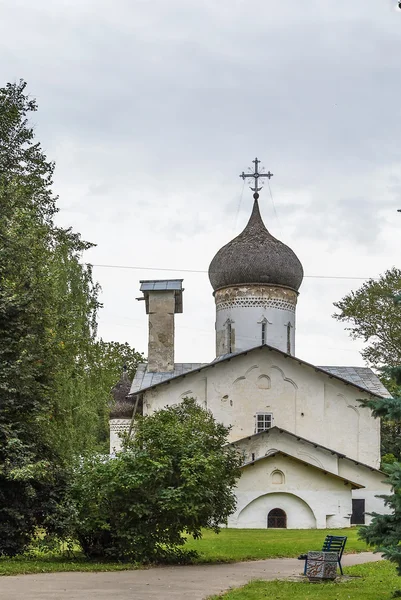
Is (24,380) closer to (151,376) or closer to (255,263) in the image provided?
(151,376)

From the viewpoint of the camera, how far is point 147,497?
18.2m

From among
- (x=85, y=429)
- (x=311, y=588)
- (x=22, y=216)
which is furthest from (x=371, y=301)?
(x=311, y=588)

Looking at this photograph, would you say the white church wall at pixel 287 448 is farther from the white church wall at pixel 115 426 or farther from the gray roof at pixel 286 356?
the white church wall at pixel 115 426

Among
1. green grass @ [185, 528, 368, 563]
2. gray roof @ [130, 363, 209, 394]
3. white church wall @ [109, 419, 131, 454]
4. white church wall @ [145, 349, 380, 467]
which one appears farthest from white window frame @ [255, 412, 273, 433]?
white church wall @ [109, 419, 131, 454]

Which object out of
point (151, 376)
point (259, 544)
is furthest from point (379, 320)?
point (259, 544)

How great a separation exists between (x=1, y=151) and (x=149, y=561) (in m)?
13.7

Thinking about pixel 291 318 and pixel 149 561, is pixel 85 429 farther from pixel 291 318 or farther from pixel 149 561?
pixel 291 318

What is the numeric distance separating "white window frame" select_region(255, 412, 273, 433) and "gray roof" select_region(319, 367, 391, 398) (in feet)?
11.2

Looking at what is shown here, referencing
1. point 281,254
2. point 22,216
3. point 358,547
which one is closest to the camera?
point 22,216

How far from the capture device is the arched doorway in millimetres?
30953

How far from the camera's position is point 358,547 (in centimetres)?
2348

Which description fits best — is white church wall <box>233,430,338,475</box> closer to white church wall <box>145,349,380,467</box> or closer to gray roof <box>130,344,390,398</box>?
white church wall <box>145,349,380,467</box>

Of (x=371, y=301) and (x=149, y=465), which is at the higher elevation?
(x=371, y=301)

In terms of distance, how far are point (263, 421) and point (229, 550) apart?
51.6 ft
